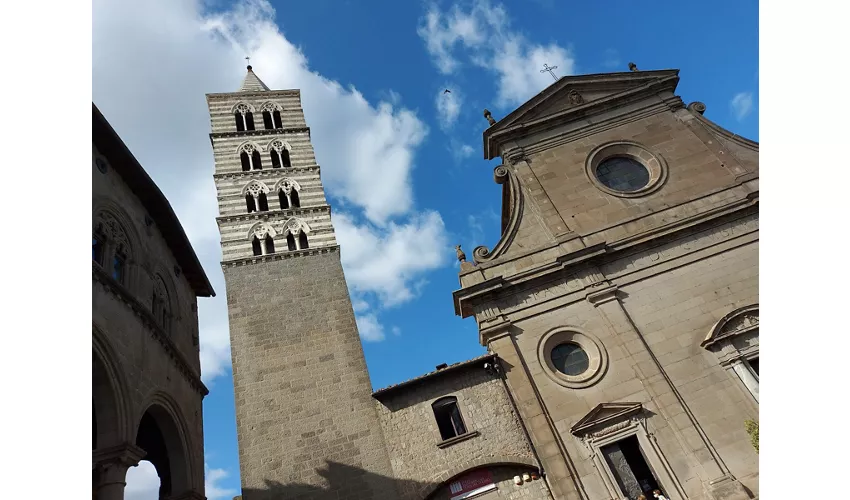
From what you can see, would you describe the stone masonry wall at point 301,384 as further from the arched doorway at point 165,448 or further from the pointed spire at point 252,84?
the pointed spire at point 252,84

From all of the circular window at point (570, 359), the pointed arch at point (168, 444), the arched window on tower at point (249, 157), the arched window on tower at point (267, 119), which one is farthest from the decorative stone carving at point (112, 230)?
Result: the arched window on tower at point (267, 119)

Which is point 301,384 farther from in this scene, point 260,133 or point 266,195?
point 260,133

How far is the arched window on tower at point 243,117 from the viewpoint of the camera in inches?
1064

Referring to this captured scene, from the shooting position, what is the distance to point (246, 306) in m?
19.4

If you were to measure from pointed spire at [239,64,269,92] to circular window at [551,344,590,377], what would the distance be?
74.9ft

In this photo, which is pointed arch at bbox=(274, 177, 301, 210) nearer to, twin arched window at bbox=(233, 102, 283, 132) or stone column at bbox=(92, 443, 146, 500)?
twin arched window at bbox=(233, 102, 283, 132)

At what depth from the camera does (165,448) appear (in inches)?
539

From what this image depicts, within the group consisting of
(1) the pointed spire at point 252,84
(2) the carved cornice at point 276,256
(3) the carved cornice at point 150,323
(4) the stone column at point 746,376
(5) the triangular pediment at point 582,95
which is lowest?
(4) the stone column at point 746,376

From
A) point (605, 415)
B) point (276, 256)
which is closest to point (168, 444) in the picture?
point (276, 256)

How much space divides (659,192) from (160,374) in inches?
636

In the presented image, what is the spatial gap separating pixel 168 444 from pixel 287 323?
6539 mm

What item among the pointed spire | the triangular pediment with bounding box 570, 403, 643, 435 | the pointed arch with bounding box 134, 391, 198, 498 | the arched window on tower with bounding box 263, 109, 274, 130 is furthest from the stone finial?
the pointed spire

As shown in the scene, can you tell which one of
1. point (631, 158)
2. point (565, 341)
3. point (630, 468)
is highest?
point (631, 158)

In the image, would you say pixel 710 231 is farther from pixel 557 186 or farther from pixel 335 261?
pixel 335 261
